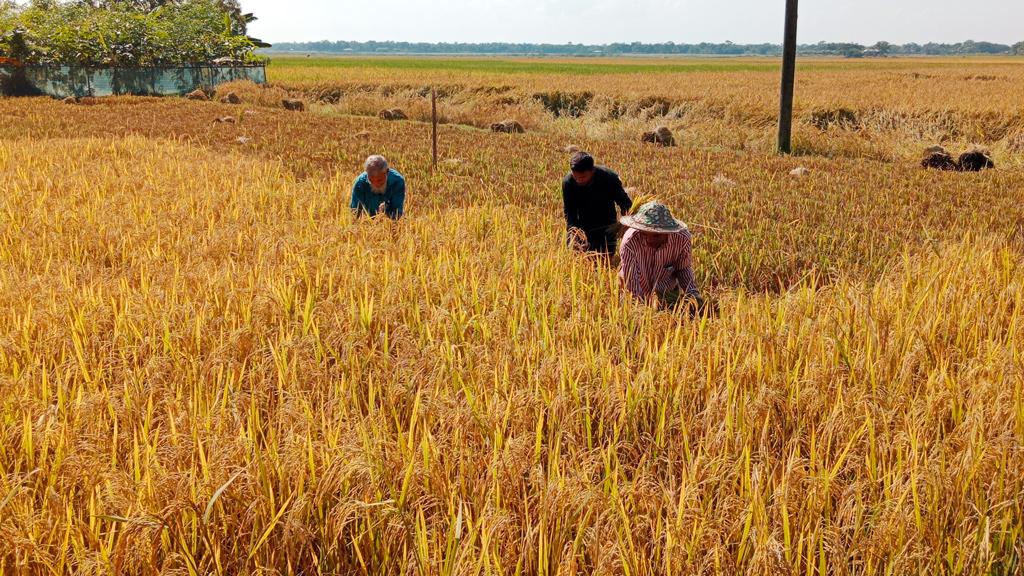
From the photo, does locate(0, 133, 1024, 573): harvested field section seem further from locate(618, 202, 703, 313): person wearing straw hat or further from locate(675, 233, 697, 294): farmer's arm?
locate(675, 233, 697, 294): farmer's arm

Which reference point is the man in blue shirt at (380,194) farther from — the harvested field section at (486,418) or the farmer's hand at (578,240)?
the farmer's hand at (578,240)

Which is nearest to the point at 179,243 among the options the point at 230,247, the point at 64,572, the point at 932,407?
the point at 230,247

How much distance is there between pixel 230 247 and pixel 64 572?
148 inches

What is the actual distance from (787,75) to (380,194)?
1043 centimetres

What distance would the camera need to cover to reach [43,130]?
14.7 meters

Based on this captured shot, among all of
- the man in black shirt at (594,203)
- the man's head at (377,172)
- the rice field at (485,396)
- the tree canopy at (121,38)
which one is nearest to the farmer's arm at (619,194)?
the man in black shirt at (594,203)

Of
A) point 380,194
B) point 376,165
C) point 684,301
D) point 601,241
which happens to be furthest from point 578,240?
point 380,194

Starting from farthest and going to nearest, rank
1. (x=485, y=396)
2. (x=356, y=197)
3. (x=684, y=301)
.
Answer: (x=356, y=197), (x=684, y=301), (x=485, y=396)

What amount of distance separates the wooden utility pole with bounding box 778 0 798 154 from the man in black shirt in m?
Result: 9.71

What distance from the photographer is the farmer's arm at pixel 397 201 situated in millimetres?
6668

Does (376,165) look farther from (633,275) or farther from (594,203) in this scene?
(633,275)

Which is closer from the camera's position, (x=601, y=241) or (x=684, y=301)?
(x=684, y=301)

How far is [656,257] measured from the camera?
14.4ft

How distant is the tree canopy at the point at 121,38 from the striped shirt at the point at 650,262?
29.5 metres
